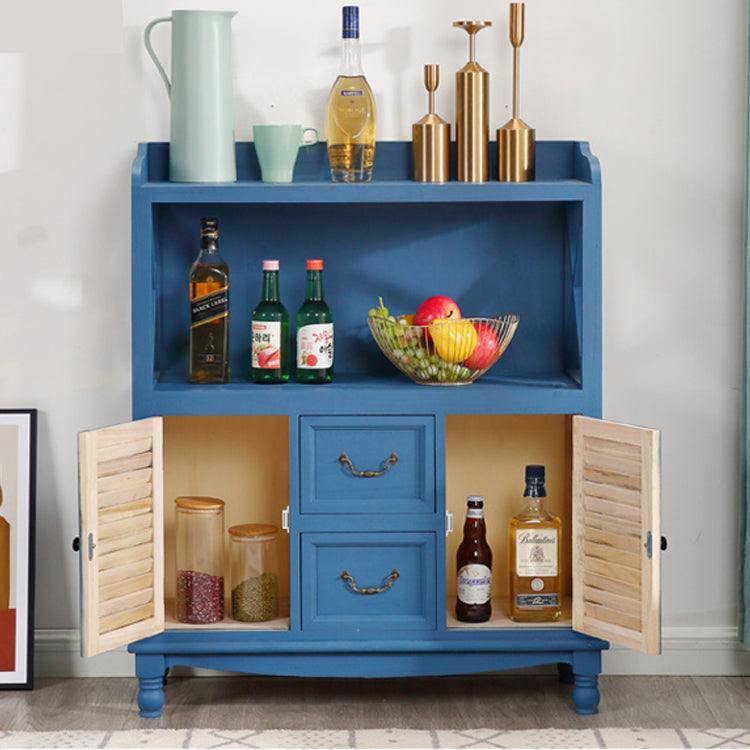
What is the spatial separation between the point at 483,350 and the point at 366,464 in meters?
0.35

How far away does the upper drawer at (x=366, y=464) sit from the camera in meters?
2.24

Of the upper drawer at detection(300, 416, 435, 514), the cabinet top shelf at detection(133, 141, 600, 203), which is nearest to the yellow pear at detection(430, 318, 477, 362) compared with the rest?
the upper drawer at detection(300, 416, 435, 514)

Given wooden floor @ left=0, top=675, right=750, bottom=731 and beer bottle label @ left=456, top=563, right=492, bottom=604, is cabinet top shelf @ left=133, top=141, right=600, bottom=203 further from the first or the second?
wooden floor @ left=0, top=675, right=750, bottom=731

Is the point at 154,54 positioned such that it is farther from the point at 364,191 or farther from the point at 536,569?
the point at 536,569

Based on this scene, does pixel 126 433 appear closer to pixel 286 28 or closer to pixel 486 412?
pixel 486 412

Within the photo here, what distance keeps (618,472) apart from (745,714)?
67 cm

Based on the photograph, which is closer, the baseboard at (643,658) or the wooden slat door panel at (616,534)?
the wooden slat door panel at (616,534)

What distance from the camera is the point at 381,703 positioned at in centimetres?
239

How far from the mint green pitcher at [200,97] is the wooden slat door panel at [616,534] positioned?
957mm

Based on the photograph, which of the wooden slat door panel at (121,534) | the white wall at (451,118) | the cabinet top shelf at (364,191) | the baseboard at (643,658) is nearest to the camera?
the wooden slat door panel at (121,534)

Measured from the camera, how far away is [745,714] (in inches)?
91.7

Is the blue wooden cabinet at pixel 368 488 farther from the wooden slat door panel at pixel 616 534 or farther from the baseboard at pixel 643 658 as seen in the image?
the baseboard at pixel 643 658

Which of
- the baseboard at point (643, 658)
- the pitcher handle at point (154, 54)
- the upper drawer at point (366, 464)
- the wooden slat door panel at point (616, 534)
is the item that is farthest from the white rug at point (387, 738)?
the pitcher handle at point (154, 54)

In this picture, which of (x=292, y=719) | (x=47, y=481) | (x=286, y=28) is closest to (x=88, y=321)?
(x=47, y=481)
